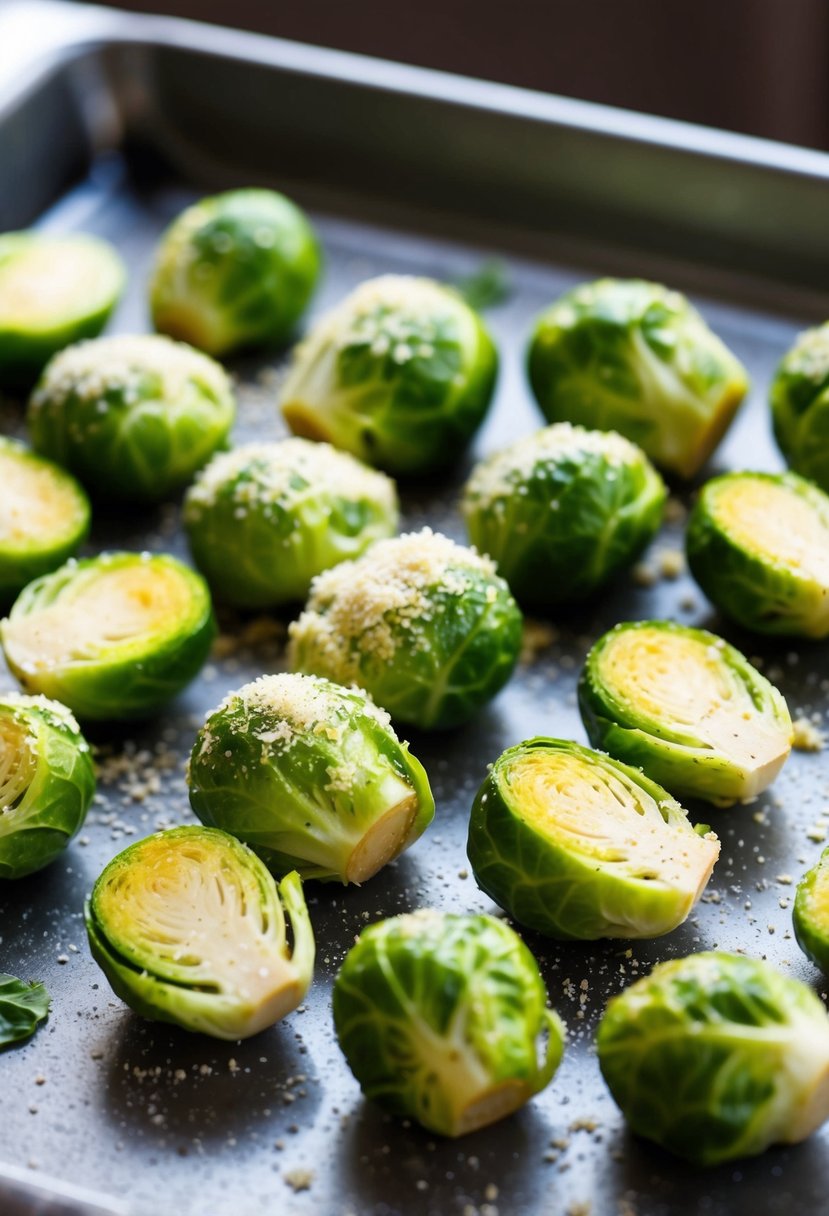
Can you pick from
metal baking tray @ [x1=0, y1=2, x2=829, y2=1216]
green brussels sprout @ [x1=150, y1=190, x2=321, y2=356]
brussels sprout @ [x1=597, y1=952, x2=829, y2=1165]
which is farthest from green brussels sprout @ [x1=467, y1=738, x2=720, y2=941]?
green brussels sprout @ [x1=150, y1=190, x2=321, y2=356]

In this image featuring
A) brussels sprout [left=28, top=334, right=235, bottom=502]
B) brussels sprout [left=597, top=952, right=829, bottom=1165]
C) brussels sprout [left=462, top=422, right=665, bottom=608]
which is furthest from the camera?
brussels sprout [left=28, top=334, right=235, bottom=502]

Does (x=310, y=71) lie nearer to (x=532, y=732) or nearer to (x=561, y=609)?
(x=561, y=609)

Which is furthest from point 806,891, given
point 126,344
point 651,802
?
point 126,344

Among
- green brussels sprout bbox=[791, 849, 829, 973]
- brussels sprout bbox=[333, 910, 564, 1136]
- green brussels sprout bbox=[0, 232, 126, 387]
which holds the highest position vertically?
green brussels sprout bbox=[0, 232, 126, 387]

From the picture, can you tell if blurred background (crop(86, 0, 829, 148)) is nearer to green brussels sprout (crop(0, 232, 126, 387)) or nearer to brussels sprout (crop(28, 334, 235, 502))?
green brussels sprout (crop(0, 232, 126, 387))

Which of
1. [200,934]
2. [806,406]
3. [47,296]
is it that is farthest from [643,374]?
[200,934]

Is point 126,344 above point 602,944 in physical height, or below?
above

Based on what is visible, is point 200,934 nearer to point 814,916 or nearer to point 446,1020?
point 446,1020
